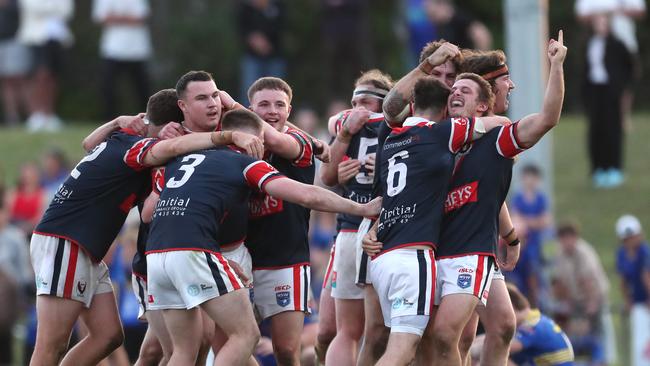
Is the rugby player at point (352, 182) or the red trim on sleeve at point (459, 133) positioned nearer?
the red trim on sleeve at point (459, 133)

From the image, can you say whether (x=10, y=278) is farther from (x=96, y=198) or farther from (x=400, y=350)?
(x=400, y=350)

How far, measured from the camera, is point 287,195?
8.82 m

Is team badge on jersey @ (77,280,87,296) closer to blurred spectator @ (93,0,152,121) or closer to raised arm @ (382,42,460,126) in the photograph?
raised arm @ (382,42,460,126)

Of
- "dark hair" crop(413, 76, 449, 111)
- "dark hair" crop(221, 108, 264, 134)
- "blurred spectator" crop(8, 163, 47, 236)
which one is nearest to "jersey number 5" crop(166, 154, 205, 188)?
"dark hair" crop(221, 108, 264, 134)

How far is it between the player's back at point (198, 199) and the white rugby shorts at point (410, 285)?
3.74ft

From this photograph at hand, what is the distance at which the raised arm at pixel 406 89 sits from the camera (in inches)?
365

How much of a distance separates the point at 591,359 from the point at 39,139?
39.4 feet

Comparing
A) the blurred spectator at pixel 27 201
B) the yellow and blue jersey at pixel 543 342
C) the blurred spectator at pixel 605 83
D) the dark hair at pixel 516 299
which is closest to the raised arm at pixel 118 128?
the dark hair at pixel 516 299

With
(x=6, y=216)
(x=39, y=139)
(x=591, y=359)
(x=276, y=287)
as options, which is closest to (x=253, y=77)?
(x=39, y=139)

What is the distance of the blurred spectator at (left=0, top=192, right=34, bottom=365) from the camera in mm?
17109

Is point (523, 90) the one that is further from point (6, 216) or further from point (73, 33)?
point (73, 33)

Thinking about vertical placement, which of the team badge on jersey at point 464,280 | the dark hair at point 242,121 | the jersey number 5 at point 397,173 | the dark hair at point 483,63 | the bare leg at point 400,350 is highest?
the dark hair at point 483,63

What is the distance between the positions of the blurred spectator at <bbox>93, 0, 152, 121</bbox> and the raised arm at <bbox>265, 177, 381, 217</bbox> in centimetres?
1423

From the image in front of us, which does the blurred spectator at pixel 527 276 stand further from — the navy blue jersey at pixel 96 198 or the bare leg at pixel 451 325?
the navy blue jersey at pixel 96 198
